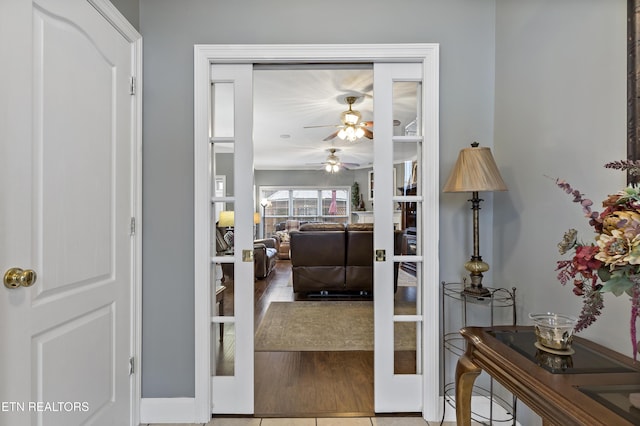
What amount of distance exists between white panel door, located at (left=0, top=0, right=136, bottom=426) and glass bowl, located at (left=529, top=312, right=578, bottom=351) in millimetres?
1818

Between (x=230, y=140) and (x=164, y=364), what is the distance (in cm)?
139

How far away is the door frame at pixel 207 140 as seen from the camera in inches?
72.1

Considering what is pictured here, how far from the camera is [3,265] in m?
1.06

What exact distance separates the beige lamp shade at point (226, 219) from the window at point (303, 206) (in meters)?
7.52

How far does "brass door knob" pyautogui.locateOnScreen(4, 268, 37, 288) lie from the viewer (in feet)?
3.49

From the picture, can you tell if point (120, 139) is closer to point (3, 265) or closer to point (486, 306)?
point (3, 265)

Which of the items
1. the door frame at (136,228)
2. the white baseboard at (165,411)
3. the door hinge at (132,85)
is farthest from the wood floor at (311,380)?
the door hinge at (132,85)

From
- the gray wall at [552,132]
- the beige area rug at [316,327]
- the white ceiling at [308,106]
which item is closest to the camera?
the gray wall at [552,132]

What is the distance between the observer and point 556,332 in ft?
3.47

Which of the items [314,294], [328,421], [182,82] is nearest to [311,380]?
[328,421]

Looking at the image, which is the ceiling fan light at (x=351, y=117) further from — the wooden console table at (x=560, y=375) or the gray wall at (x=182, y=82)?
the wooden console table at (x=560, y=375)

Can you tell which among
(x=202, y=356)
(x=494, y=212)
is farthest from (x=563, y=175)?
(x=202, y=356)

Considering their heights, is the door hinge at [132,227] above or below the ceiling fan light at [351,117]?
below

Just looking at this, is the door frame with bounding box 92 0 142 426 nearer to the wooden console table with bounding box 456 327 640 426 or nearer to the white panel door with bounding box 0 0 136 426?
the white panel door with bounding box 0 0 136 426
